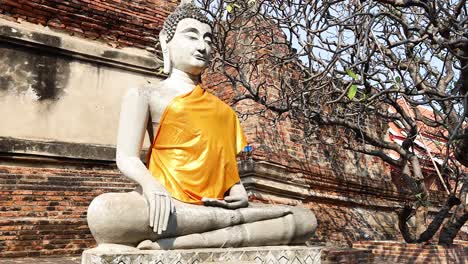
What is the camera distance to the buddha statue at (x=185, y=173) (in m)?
2.58

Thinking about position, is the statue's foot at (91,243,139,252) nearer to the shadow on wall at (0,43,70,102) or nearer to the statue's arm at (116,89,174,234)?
the statue's arm at (116,89,174,234)

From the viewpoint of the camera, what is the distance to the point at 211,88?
9.11 meters

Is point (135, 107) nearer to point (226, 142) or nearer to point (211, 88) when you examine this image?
point (226, 142)

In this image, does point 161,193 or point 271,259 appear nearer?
point 161,193

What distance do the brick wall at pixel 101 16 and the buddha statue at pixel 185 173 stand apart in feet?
10.6

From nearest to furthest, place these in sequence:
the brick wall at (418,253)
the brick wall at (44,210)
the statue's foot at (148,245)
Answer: the statue's foot at (148,245), the brick wall at (44,210), the brick wall at (418,253)

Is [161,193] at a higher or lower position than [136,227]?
higher

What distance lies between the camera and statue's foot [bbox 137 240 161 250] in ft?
8.41

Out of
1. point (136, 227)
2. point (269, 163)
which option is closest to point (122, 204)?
point (136, 227)

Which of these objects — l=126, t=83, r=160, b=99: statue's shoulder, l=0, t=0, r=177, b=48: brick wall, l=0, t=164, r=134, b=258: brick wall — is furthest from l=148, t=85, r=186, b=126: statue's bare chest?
l=0, t=0, r=177, b=48: brick wall

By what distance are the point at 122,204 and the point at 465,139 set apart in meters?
3.96

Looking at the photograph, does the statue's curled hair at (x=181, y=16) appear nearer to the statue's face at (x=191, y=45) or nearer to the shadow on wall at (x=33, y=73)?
the statue's face at (x=191, y=45)

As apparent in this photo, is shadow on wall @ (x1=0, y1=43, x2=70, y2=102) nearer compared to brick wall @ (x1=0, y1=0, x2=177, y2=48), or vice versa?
shadow on wall @ (x1=0, y1=43, x2=70, y2=102)

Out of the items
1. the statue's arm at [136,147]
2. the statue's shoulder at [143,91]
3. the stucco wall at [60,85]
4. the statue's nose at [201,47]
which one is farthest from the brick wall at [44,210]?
the statue's nose at [201,47]
